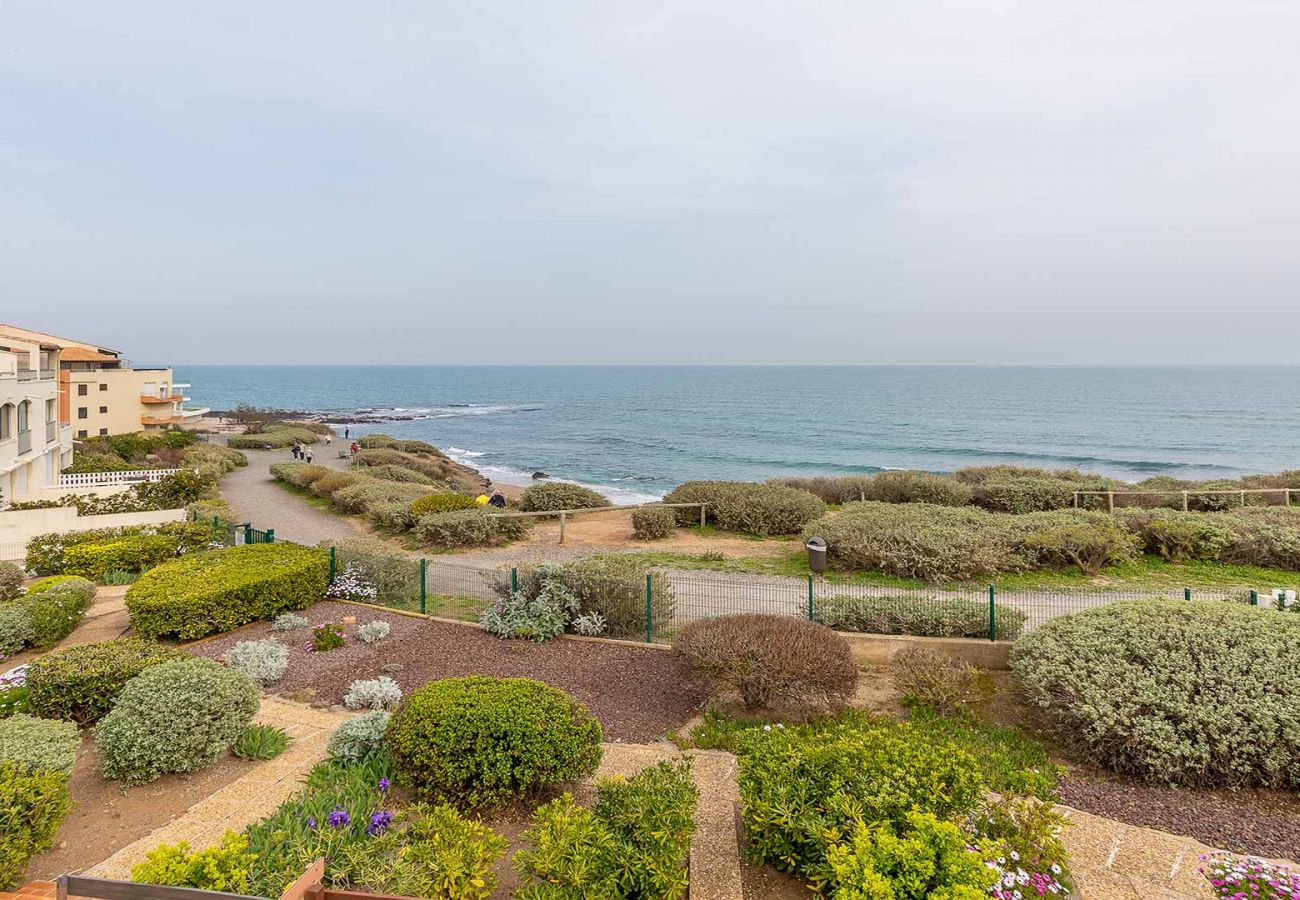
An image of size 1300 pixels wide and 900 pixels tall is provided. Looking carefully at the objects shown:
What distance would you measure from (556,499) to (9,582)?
13.0 meters

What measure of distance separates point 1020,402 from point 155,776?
125795 millimetres

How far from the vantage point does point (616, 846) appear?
422cm

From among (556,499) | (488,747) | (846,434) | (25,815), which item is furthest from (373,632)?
(846,434)

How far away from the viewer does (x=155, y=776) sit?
19.4ft

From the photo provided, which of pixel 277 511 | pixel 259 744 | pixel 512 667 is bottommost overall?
pixel 277 511

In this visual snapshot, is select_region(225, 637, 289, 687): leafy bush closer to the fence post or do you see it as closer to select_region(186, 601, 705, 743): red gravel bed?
select_region(186, 601, 705, 743): red gravel bed

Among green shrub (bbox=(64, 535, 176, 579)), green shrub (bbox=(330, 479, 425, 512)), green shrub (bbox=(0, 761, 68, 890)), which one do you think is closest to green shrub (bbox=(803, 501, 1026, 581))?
green shrub (bbox=(0, 761, 68, 890))

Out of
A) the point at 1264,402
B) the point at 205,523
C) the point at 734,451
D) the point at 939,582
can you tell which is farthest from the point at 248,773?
the point at 1264,402

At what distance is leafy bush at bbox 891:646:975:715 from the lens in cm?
758

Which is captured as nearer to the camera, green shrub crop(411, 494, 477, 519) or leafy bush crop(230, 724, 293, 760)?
leafy bush crop(230, 724, 293, 760)

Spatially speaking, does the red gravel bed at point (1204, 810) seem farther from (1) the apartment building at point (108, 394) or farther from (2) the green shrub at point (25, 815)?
(1) the apartment building at point (108, 394)

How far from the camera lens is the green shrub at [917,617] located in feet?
31.0

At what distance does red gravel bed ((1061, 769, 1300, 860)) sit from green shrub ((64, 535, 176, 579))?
1771 cm

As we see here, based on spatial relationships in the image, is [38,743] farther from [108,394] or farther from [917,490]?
[108,394]
